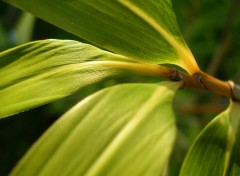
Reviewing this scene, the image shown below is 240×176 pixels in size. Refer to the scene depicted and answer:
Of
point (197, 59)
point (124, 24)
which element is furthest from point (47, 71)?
point (197, 59)

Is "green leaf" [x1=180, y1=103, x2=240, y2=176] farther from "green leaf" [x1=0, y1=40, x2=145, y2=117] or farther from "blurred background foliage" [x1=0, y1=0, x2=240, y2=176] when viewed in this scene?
"blurred background foliage" [x1=0, y1=0, x2=240, y2=176]

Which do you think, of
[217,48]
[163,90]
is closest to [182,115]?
[217,48]

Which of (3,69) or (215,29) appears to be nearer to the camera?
(3,69)

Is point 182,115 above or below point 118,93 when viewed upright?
below

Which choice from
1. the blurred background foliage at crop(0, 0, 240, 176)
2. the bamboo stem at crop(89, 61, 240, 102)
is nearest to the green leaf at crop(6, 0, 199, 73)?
the bamboo stem at crop(89, 61, 240, 102)

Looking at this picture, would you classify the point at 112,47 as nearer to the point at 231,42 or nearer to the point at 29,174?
the point at 29,174

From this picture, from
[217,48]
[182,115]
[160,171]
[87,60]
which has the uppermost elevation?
[87,60]

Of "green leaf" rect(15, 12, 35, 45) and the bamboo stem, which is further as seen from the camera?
"green leaf" rect(15, 12, 35, 45)

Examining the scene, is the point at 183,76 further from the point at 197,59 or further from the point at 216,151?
the point at 197,59
